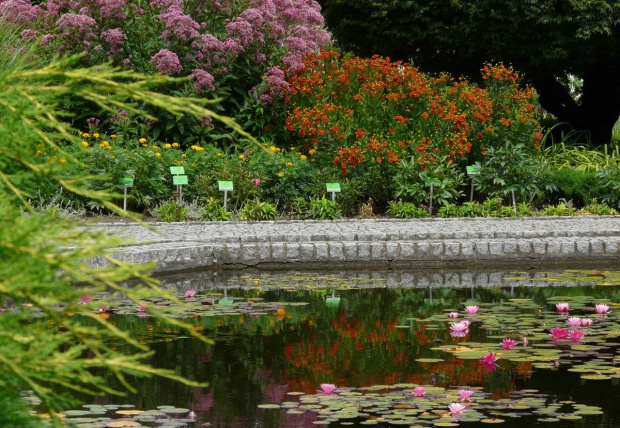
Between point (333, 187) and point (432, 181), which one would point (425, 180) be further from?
point (333, 187)

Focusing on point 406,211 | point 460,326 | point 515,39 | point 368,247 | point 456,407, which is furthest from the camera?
point 515,39

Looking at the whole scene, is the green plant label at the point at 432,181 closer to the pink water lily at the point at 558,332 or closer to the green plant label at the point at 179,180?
the green plant label at the point at 179,180

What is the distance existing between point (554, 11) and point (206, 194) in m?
8.69

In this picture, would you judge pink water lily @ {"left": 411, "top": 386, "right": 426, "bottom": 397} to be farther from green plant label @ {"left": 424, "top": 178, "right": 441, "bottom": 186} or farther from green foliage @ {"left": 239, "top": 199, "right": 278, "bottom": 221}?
green plant label @ {"left": 424, "top": 178, "right": 441, "bottom": 186}

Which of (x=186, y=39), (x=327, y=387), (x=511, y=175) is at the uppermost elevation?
(x=186, y=39)

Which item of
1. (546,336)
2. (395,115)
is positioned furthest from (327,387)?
(395,115)

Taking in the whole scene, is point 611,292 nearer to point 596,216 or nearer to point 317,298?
point 317,298

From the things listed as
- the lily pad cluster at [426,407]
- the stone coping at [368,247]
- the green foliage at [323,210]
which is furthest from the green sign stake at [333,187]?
the lily pad cluster at [426,407]

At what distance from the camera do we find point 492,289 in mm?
9789

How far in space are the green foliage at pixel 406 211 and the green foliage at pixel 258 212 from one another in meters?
1.62

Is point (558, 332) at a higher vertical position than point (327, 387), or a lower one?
higher

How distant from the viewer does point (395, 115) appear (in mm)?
15258

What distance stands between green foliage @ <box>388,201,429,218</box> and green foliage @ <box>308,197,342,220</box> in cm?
77

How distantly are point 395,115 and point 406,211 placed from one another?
167cm
